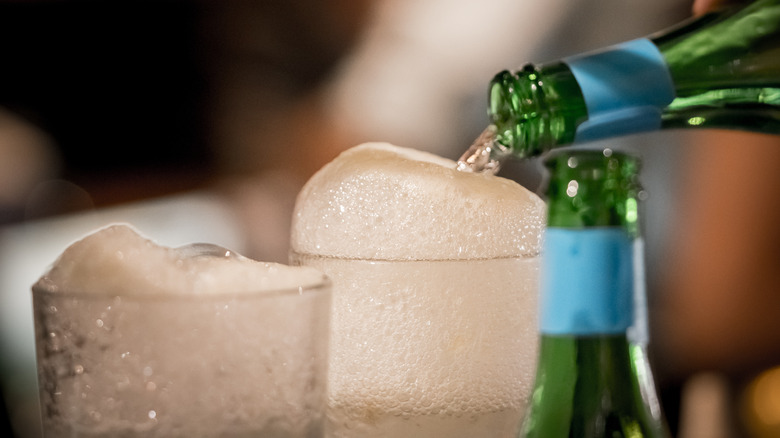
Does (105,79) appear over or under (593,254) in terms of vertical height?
over

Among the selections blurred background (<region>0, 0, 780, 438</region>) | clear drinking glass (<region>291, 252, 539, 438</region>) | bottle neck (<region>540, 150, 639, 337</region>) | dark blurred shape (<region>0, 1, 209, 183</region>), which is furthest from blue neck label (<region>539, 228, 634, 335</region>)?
dark blurred shape (<region>0, 1, 209, 183</region>)

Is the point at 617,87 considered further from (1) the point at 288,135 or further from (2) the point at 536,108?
(1) the point at 288,135

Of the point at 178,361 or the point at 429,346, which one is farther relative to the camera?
the point at 429,346

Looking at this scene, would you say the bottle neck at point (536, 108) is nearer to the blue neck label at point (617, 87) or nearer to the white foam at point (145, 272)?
the blue neck label at point (617, 87)

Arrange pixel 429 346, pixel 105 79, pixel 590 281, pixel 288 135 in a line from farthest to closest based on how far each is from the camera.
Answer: pixel 288 135
pixel 105 79
pixel 429 346
pixel 590 281

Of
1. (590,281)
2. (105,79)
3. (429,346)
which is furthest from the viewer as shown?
(105,79)

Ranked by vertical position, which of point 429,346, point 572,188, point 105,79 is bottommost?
point 429,346

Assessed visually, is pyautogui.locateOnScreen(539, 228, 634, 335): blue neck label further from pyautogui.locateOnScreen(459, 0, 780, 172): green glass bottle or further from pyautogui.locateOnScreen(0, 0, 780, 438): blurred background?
pyautogui.locateOnScreen(0, 0, 780, 438): blurred background

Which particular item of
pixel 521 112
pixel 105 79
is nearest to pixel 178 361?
pixel 521 112
